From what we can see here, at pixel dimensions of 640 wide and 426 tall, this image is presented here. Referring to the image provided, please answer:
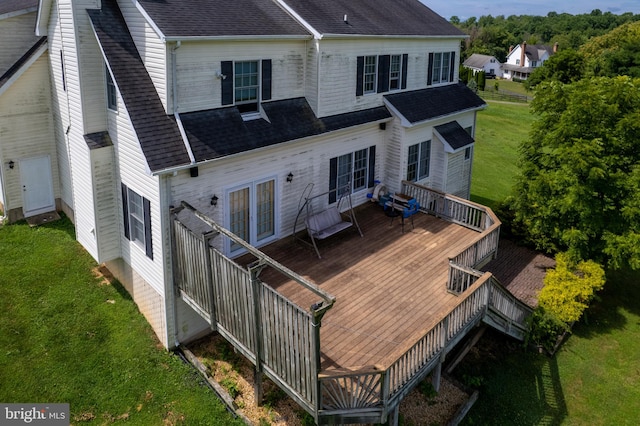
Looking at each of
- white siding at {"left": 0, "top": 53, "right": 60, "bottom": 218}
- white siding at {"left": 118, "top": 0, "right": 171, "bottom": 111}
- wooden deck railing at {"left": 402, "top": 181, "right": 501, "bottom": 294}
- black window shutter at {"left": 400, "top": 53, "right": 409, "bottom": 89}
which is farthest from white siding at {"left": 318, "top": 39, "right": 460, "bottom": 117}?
white siding at {"left": 0, "top": 53, "right": 60, "bottom": 218}

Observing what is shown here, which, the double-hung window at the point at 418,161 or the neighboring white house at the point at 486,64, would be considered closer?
the double-hung window at the point at 418,161

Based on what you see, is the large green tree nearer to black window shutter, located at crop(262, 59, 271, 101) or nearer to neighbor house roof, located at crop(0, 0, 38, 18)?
black window shutter, located at crop(262, 59, 271, 101)

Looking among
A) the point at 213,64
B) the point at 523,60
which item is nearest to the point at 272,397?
the point at 213,64

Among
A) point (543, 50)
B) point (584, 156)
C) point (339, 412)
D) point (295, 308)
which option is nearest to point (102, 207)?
point (295, 308)

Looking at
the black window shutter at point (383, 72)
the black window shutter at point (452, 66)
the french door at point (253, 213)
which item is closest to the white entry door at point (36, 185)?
the french door at point (253, 213)

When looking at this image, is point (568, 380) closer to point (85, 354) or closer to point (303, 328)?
point (303, 328)

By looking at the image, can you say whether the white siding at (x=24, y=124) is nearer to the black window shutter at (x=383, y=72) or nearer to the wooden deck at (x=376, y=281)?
the wooden deck at (x=376, y=281)
